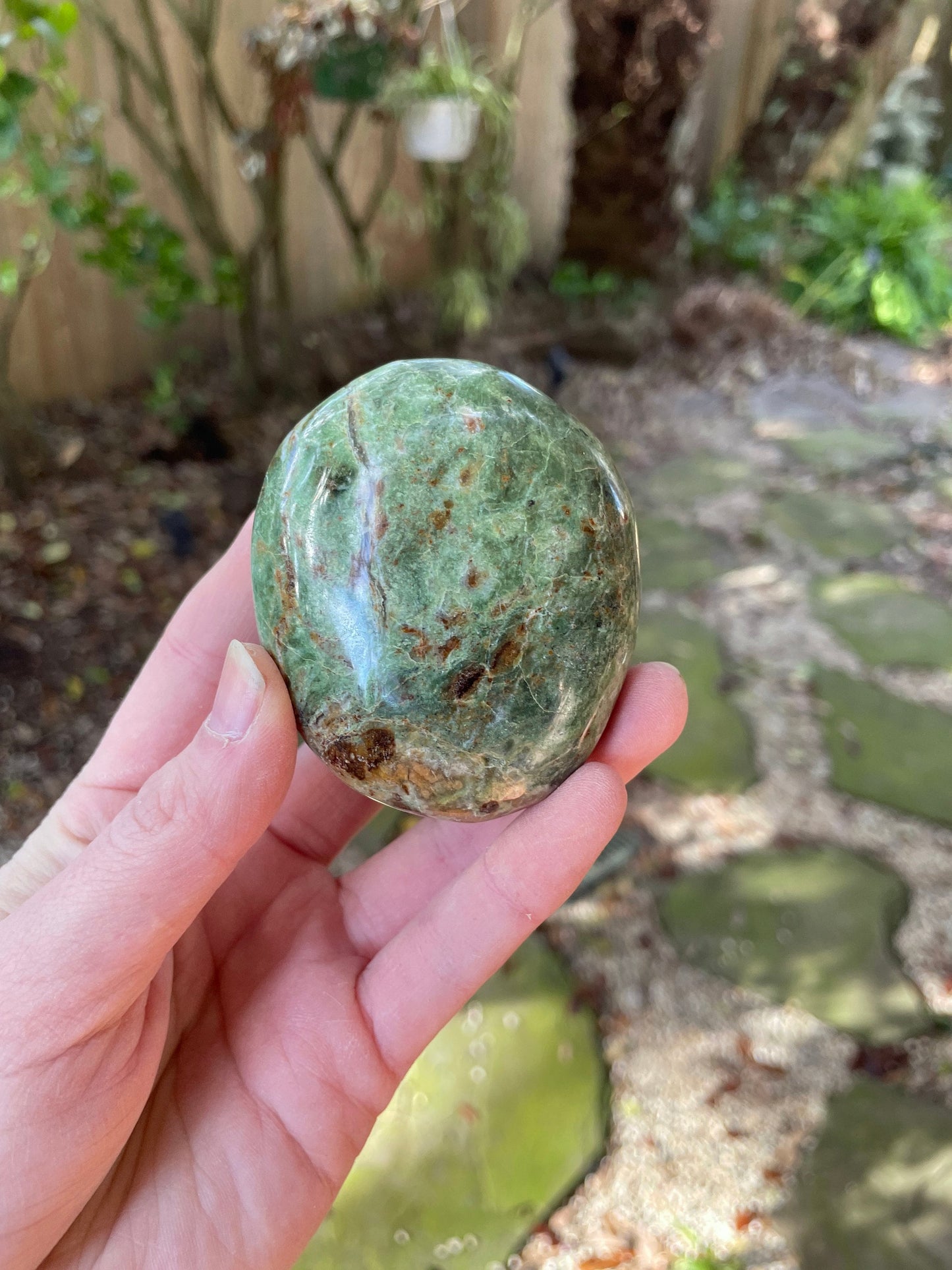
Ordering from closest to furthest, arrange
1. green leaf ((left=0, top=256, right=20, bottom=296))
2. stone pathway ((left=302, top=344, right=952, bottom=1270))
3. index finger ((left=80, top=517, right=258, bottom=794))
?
index finger ((left=80, top=517, right=258, bottom=794)) → stone pathway ((left=302, top=344, right=952, bottom=1270)) → green leaf ((left=0, top=256, right=20, bottom=296))

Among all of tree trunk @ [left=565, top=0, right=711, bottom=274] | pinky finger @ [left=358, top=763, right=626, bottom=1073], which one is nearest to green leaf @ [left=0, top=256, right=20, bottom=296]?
pinky finger @ [left=358, top=763, right=626, bottom=1073]

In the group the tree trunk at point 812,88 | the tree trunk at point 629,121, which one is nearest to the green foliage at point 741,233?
the tree trunk at point 812,88

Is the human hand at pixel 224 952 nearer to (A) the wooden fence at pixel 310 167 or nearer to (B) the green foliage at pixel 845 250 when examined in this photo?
(A) the wooden fence at pixel 310 167

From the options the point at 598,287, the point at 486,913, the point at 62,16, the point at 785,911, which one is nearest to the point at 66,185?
the point at 62,16

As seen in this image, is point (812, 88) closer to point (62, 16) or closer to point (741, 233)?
point (741, 233)

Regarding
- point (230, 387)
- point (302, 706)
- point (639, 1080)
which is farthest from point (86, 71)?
point (639, 1080)

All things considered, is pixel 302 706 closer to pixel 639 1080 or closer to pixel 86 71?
pixel 639 1080

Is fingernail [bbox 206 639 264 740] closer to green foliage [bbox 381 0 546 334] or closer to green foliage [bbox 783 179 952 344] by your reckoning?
green foliage [bbox 381 0 546 334]
